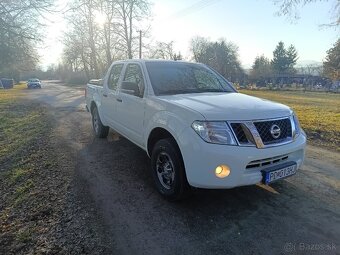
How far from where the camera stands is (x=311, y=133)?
27.2ft

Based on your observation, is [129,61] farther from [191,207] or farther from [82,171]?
[191,207]

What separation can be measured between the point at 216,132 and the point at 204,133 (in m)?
0.14

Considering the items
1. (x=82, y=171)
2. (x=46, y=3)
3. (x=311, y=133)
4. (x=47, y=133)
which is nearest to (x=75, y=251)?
(x=82, y=171)

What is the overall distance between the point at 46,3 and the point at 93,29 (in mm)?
29133

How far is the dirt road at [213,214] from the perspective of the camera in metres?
2.99

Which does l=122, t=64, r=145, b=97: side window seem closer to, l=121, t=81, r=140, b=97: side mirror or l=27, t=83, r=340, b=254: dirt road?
l=121, t=81, r=140, b=97: side mirror

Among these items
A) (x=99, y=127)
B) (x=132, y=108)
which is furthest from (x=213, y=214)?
(x=99, y=127)

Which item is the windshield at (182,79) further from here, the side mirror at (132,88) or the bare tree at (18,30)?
the bare tree at (18,30)

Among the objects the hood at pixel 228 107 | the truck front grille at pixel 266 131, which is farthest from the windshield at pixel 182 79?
the truck front grille at pixel 266 131

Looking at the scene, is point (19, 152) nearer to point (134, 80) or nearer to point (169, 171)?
point (134, 80)

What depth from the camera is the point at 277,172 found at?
11.5 feet

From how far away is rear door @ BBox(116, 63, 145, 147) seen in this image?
15.4 ft

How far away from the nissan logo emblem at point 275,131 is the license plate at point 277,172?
385 millimetres

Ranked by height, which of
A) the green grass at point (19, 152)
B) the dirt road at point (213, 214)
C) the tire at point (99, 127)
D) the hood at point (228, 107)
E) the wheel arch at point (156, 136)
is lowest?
the green grass at point (19, 152)
